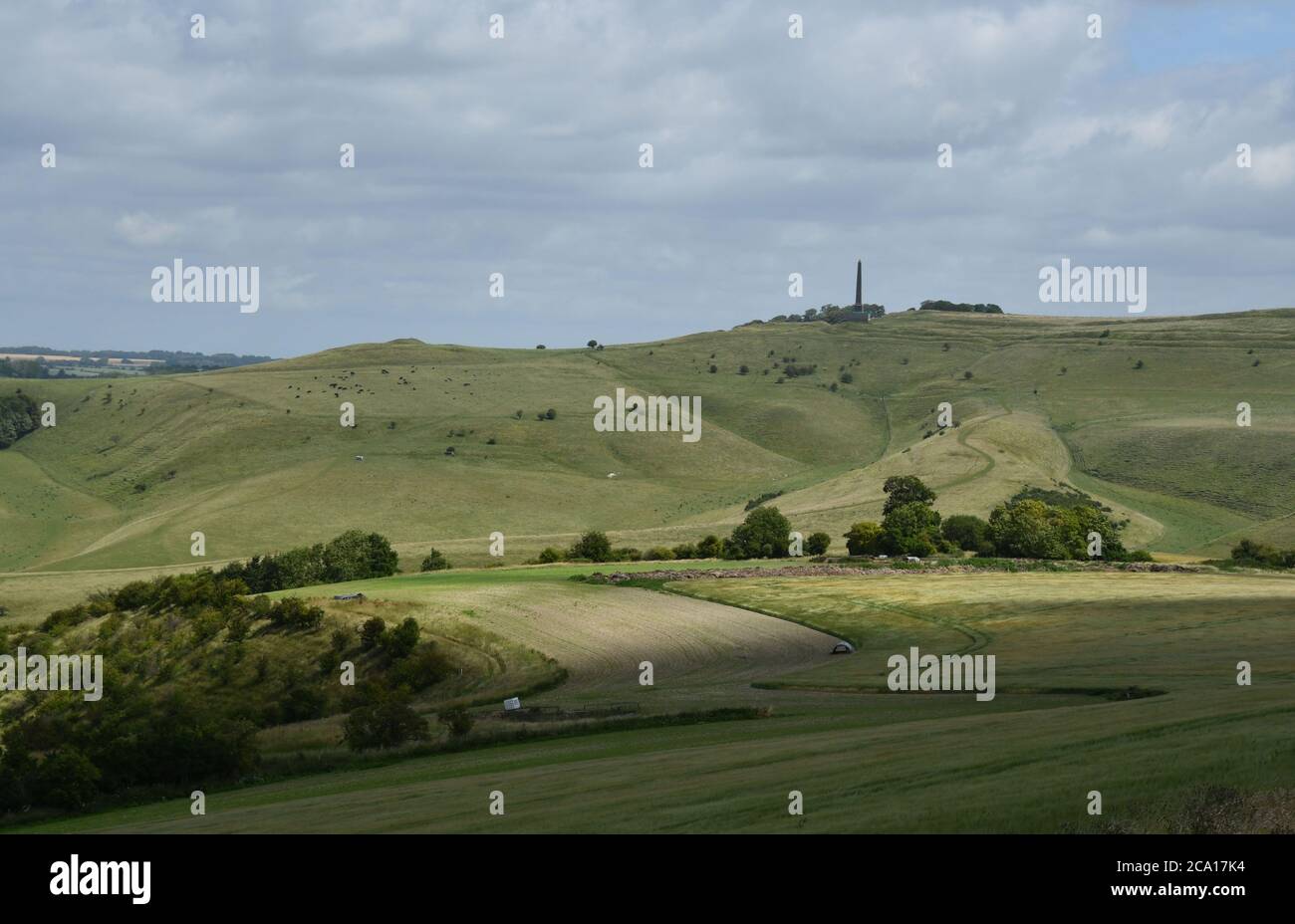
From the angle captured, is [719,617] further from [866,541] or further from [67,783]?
[67,783]

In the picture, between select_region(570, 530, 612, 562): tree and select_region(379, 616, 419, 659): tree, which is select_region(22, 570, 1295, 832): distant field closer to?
select_region(379, 616, 419, 659): tree

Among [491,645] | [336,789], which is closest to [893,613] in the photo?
[491,645]

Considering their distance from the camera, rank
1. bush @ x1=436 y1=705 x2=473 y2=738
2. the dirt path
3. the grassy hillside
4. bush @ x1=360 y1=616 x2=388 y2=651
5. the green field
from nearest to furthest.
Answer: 1. the green field
2. bush @ x1=436 y1=705 x2=473 y2=738
3. the dirt path
4. bush @ x1=360 y1=616 x2=388 y2=651
5. the grassy hillside

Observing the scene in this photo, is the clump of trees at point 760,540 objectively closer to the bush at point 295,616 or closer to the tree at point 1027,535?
the tree at point 1027,535

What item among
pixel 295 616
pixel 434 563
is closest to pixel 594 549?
pixel 434 563

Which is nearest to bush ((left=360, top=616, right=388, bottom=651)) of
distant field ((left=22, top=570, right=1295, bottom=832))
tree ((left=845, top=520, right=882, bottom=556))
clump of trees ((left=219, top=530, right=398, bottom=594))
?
distant field ((left=22, top=570, right=1295, bottom=832))
